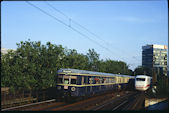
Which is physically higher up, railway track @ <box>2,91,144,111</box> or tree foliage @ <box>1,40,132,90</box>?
tree foliage @ <box>1,40,132,90</box>

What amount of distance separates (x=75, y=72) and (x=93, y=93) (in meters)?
5.44

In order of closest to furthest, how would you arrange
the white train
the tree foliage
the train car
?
the train car < the tree foliage < the white train

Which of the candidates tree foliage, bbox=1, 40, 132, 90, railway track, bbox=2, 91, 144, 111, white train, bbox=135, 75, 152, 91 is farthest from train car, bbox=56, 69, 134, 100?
white train, bbox=135, 75, 152, 91

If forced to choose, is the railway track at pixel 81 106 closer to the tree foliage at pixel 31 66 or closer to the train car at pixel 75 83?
the train car at pixel 75 83

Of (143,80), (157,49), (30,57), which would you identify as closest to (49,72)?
(30,57)

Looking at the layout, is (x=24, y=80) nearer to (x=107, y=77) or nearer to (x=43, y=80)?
(x=43, y=80)

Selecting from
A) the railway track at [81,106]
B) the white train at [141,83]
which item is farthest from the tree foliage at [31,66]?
the white train at [141,83]

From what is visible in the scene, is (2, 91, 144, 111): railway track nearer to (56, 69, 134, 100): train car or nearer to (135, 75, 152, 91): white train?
(56, 69, 134, 100): train car

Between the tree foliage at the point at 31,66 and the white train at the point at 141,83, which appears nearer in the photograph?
the tree foliage at the point at 31,66

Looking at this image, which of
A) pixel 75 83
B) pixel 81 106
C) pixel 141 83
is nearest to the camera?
pixel 81 106

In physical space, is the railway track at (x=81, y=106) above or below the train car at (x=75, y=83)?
below

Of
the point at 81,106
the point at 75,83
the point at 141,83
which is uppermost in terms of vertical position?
the point at 75,83

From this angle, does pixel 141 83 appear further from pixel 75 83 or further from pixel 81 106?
pixel 81 106

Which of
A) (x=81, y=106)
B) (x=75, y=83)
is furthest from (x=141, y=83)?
(x=81, y=106)
